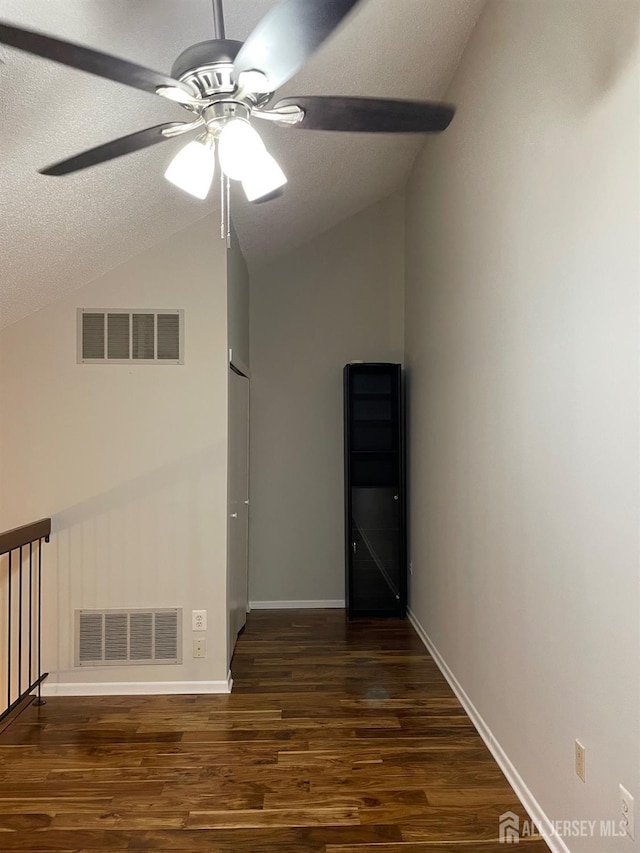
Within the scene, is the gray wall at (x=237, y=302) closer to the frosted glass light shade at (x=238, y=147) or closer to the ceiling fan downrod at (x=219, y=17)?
the frosted glass light shade at (x=238, y=147)

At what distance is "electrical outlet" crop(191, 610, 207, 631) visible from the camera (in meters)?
3.72

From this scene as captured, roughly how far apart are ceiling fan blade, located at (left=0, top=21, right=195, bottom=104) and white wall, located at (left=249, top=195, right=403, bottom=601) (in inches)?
152

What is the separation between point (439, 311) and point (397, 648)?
2.22m

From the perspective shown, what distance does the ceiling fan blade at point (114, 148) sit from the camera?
1.84 m

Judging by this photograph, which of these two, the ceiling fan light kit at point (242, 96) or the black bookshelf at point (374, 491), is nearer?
the ceiling fan light kit at point (242, 96)

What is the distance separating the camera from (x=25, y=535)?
3332 millimetres

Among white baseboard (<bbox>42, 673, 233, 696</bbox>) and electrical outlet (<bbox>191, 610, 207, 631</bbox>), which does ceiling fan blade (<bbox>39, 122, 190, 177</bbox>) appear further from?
white baseboard (<bbox>42, 673, 233, 696</bbox>)

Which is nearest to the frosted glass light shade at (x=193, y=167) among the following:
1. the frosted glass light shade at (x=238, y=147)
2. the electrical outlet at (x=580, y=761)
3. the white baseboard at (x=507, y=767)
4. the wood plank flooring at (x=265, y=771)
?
the frosted glass light shade at (x=238, y=147)

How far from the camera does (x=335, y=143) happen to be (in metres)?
3.67

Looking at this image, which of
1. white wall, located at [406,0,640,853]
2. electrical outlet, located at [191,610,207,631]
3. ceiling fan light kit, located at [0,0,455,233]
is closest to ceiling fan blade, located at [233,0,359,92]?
ceiling fan light kit, located at [0,0,455,233]

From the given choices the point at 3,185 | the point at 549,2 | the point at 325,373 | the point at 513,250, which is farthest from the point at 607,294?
the point at 325,373

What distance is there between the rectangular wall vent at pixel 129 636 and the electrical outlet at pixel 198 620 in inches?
2.9

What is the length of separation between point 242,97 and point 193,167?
34cm

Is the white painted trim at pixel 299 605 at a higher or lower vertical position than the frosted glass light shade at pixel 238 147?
lower
